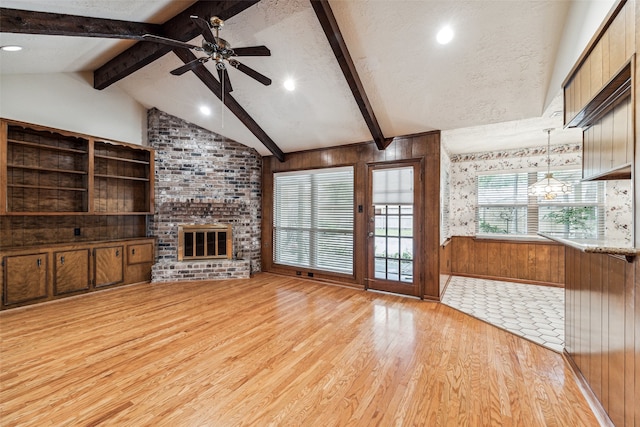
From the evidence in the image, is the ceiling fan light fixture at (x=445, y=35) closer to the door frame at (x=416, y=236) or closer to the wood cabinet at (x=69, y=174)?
the door frame at (x=416, y=236)

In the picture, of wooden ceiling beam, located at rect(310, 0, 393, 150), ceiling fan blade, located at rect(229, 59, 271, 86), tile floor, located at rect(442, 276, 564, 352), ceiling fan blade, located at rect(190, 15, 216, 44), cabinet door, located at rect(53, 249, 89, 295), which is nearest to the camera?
ceiling fan blade, located at rect(190, 15, 216, 44)

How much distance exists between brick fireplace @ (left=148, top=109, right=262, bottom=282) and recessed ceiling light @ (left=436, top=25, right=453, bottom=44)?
4.07m

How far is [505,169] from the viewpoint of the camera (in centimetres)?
529

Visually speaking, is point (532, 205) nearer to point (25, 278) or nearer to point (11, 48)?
point (11, 48)

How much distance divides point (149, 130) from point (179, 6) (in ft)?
9.45

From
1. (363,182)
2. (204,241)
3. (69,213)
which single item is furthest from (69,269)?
(363,182)

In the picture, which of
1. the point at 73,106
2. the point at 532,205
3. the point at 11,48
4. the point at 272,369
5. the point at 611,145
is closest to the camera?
the point at 611,145

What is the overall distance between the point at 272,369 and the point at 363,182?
3218 millimetres

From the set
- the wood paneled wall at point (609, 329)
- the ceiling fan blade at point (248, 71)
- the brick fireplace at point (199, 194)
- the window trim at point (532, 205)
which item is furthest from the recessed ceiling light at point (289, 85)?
the window trim at point (532, 205)

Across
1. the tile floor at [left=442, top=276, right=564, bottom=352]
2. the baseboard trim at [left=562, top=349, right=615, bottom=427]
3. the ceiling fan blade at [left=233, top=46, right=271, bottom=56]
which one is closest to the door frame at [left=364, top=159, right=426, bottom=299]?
the tile floor at [left=442, top=276, right=564, bottom=352]

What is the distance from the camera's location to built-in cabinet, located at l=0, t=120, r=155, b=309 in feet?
11.7

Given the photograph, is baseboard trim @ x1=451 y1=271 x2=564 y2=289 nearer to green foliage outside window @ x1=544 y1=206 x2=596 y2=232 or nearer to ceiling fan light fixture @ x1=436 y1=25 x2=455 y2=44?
green foliage outside window @ x1=544 y1=206 x2=596 y2=232

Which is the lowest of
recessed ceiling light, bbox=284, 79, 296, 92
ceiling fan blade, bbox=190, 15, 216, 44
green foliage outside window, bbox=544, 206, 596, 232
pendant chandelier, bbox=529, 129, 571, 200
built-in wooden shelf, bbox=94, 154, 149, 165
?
green foliage outside window, bbox=544, 206, 596, 232

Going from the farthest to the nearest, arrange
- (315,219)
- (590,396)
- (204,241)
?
(204,241), (315,219), (590,396)
